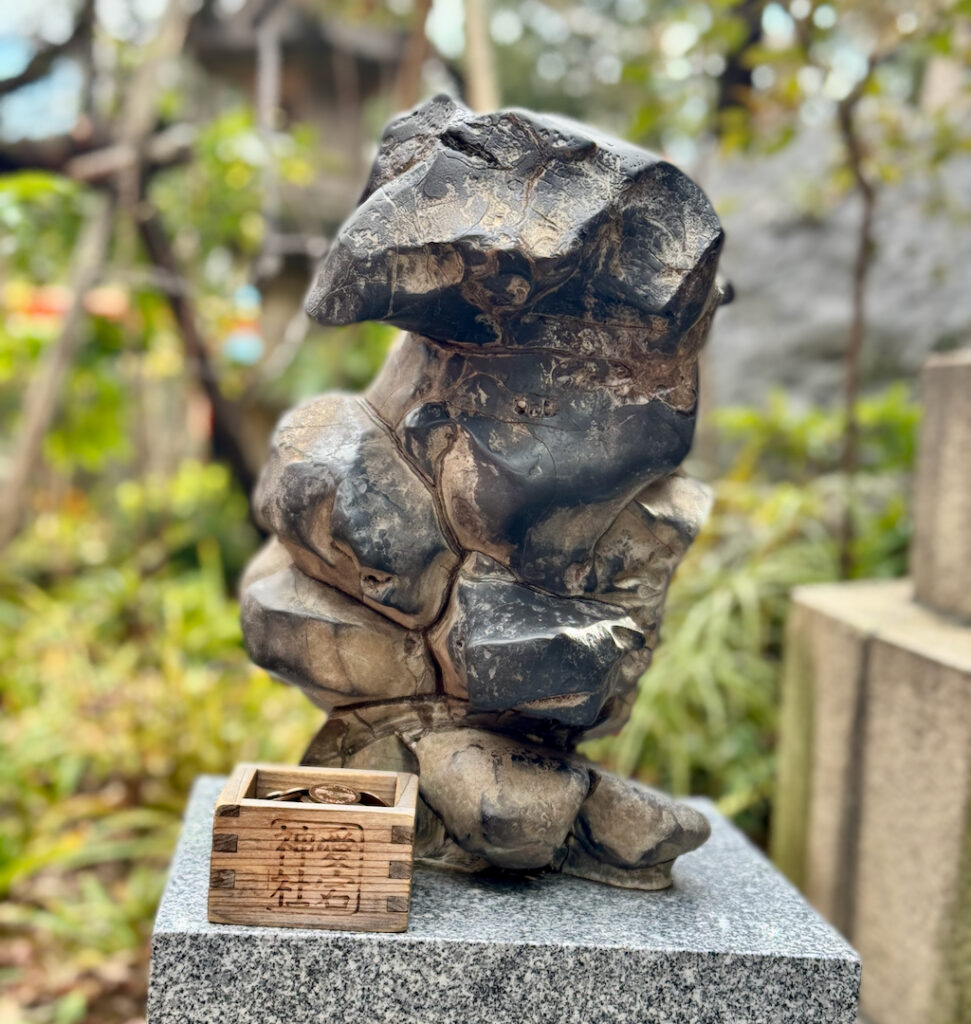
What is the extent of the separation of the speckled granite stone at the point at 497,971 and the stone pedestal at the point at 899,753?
3.16 feet

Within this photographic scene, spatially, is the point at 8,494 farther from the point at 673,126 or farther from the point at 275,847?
the point at 275,847

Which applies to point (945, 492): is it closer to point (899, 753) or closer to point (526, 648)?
point (899, 753)

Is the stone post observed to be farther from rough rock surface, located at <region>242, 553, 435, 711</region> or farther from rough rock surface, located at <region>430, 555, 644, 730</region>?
rough rock surface, located at <region>242, 553, 435, 711</region>

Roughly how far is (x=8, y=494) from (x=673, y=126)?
3.30m

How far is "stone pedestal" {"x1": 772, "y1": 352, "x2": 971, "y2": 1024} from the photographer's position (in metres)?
2.65

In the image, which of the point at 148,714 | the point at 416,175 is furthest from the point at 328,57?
the point at 416,175

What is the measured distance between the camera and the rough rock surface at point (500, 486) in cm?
183

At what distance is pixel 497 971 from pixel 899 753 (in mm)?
1583

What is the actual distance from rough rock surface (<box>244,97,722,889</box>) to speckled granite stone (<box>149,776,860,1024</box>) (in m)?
0.19

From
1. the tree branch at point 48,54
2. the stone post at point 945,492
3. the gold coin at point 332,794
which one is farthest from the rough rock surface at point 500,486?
the tree branch at point 48,54

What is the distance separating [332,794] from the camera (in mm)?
1854

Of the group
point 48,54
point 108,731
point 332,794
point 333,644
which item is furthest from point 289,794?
point 48,54

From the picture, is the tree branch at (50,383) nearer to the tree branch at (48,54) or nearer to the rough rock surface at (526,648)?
the tree branch at (48,54)

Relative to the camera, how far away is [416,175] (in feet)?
6.03
